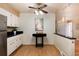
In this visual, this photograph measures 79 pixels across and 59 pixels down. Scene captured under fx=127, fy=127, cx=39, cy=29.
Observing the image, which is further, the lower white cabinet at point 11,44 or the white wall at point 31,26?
the white wall at point 31,26

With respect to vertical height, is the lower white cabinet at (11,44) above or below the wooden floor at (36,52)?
above

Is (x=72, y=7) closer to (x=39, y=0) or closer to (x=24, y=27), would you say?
(x=39, y=0)

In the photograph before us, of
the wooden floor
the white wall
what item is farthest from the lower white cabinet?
the white wall

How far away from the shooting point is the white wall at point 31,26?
8.66m

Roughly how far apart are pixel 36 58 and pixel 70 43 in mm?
3217

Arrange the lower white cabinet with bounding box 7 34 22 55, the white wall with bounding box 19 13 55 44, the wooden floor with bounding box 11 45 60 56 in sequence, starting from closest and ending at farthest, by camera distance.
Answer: the lower white cabinet with bounding box 7 34 22 55
the wooden floor with bounding box 11 45 60 56
the white wall with bounding box 19 13 55 44

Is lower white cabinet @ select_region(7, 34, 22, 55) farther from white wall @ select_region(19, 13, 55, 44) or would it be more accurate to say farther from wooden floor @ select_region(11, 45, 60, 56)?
white wall @ select_region(19, 13, 55, 44)

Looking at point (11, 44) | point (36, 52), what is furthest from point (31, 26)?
point (11, 44)

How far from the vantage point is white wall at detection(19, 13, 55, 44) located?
8664 millimetres

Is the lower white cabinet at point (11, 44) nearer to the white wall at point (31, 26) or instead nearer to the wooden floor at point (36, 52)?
the wooden floor at point (36, 52)

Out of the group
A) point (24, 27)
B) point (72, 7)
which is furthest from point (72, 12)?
point (24, 27)

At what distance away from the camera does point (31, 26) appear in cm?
870

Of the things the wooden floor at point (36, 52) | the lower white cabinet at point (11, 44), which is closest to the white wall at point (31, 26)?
the wooden floor at point (36, 52)

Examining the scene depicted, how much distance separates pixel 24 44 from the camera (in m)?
8.59
